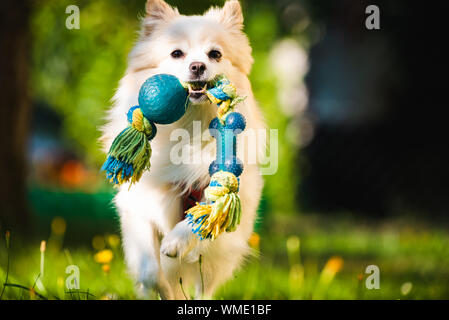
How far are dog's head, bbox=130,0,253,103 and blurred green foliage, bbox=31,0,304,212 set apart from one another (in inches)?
10.6

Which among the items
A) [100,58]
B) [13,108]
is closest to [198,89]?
[13,108]

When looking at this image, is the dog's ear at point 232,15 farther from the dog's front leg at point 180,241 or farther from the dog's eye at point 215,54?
the dog's front leg at point 180,241

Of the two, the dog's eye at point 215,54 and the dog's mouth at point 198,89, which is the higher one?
the dog's eye at point 215,54

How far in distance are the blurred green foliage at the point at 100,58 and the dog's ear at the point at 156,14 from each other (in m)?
0.23

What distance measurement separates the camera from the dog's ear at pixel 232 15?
2223mm

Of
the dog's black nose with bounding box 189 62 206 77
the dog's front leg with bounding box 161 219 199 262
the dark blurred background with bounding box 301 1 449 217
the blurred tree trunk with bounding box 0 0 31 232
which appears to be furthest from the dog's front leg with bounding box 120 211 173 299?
the dark blurred background with bounding box 301 1 449 217

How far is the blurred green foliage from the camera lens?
14.3ft

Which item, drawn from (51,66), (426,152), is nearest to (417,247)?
(426,152)

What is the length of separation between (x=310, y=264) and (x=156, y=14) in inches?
115

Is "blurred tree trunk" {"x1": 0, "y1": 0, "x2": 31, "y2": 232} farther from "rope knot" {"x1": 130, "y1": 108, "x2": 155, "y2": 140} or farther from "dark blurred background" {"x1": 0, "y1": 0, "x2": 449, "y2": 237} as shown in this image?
"rope knot" {"x1": 130, "y1": 108, "x2": 155, "y2": 140}

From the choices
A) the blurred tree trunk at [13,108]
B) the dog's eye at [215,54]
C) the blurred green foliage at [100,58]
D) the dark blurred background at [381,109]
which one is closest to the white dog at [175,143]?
the dog's eye at [215,54]

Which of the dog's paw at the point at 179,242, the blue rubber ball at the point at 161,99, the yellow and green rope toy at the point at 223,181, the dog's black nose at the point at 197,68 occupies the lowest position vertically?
the dog's paw at the point at 179,242

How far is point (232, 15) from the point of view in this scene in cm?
224

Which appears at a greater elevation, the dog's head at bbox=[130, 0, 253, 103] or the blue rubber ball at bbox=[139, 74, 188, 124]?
the dog's head at bbox=[130, 0, 253, 103]
